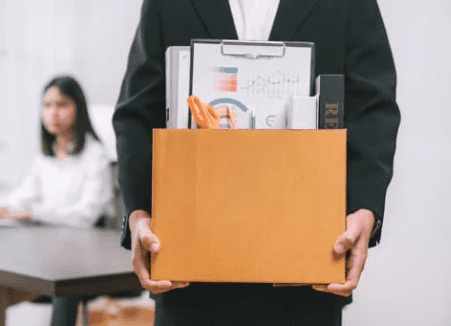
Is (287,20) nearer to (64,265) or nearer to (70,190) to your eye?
(64,265)

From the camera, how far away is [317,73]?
3.06 ft

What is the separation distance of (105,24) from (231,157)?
3.30 m

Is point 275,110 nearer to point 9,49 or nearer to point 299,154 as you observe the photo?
point 299,154

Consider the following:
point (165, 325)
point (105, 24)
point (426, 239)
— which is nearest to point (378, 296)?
point (426, 239)

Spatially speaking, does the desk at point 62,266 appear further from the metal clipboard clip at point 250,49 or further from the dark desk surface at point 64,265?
the metal clipboard clip at point 250,49

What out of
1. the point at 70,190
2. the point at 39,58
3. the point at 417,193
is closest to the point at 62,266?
the point at 417,193

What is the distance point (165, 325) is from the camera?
940 millimetres

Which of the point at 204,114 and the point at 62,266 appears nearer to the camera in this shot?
the point at 204,114

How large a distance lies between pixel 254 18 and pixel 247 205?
1.10ft

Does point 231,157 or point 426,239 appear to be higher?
point 231,157

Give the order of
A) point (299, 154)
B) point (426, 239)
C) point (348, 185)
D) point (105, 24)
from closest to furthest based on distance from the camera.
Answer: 1. point (299, 154)
2. point (348, 185)
3. point (426, 239)
4. point (105, 24)

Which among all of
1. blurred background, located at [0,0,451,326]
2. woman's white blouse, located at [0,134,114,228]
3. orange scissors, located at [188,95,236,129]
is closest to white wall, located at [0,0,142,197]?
woman's white blouse, located at [0,134,114,228]

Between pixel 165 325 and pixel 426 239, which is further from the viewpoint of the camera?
pixel 426 239

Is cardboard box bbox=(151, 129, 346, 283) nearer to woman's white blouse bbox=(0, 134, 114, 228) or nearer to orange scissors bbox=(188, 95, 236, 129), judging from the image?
orange scissors bbox=(188, 95, 236, 129)
